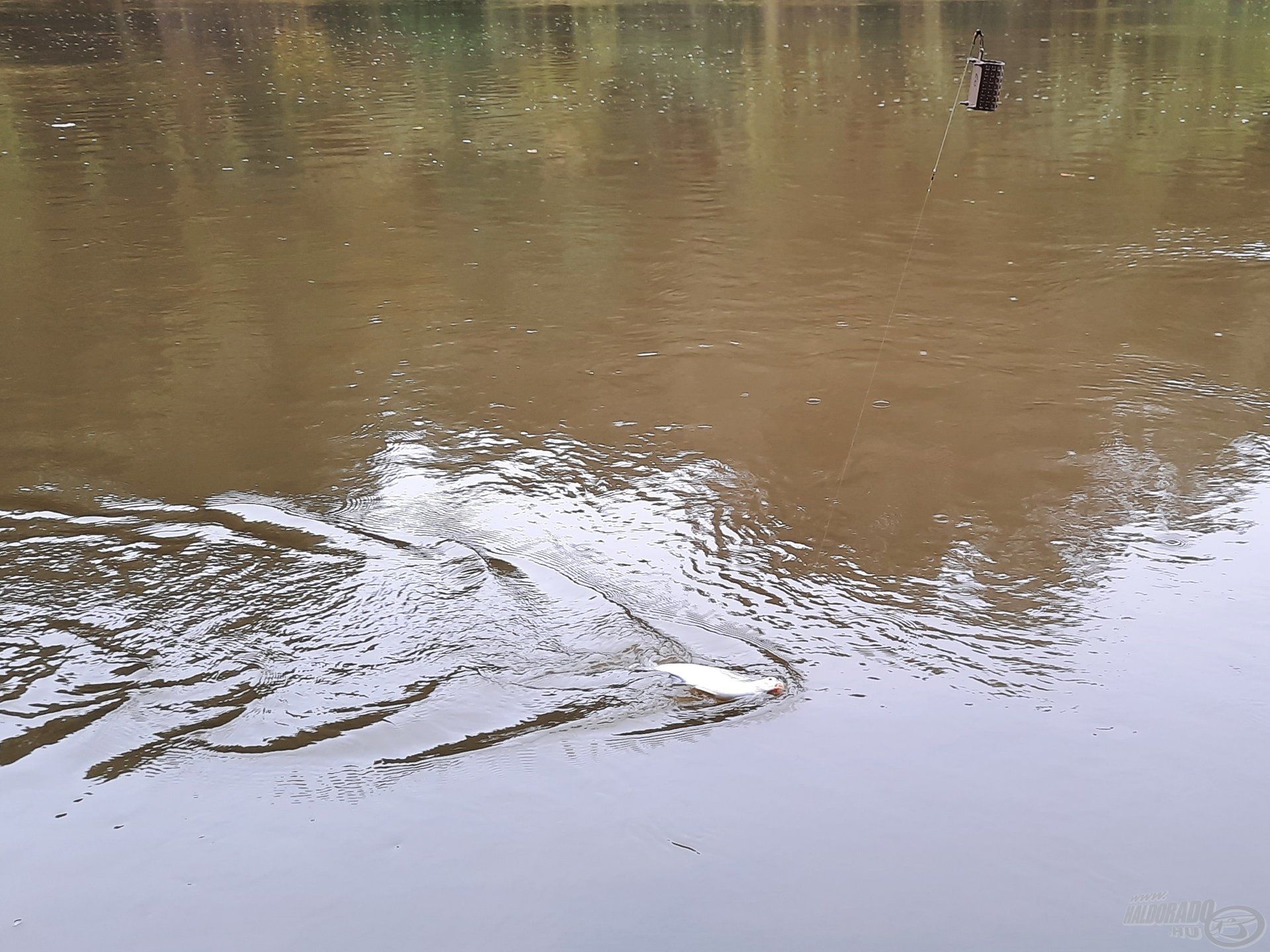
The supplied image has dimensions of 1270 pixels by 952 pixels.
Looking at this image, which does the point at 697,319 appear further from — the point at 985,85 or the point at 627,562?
the point at 627,562

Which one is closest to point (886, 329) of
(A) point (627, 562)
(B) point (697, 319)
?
(B) point (697, 319)

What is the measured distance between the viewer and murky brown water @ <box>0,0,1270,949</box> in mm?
3135

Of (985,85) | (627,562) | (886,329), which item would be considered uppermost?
(985,85)

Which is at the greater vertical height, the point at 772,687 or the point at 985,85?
the point at 985,85

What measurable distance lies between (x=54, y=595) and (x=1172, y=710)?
4.08 m

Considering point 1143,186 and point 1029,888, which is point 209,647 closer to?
point 1029,888

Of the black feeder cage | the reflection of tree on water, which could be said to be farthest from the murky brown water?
the black feeder cage

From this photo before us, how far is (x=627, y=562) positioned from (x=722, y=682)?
0.92 metres

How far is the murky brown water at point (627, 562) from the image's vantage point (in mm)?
3135

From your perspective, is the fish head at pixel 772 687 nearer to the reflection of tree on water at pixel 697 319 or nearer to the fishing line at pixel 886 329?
the reflection of tree on water at pixel 697 319

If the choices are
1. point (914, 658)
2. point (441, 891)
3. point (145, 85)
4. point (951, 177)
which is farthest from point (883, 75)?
point (441, 891)

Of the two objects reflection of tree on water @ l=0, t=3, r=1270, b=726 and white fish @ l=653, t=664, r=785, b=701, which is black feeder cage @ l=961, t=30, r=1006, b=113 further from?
white fish @ l=653, t=664, r=785, b=701

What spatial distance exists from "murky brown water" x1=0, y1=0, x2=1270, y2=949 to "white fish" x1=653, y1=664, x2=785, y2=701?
64mm

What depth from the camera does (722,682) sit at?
3.72m
